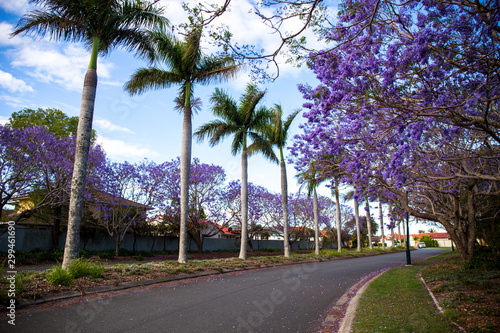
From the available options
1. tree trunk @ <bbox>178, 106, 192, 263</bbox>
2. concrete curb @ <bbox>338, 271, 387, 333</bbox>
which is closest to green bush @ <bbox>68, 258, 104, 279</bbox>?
tree trunk @ <bbox>178, 106, 192, 263</bbox>

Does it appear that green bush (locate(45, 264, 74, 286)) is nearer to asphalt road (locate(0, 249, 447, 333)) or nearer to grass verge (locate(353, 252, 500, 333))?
asphalt road (locate(0, 249, 447, 333))

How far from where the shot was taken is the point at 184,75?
15258 mm

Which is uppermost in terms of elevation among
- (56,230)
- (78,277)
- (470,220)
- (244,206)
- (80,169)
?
(80,169)

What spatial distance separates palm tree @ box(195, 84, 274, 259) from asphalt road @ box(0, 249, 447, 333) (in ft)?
31.8

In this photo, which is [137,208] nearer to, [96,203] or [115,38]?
[96,203]

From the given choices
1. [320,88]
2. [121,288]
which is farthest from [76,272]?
[320,88]

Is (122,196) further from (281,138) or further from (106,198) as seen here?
(281,138)

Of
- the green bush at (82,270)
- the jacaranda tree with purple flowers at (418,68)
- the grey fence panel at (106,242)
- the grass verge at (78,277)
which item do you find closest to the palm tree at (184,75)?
the grass verge at (78,277)

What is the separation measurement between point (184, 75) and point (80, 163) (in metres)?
7.26

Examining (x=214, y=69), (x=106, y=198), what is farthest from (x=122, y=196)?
(x=214, y=69)

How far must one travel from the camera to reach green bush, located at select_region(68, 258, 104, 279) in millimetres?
8039

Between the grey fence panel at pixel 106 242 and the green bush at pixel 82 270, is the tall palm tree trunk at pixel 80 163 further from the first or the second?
the grey fence panel at pixel 106 242

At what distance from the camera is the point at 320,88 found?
8492mm

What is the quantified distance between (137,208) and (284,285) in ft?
49.4
